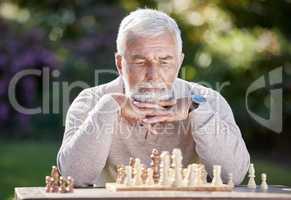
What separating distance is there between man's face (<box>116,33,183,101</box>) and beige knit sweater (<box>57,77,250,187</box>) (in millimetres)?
130

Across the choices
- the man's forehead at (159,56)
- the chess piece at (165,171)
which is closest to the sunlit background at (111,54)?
the man's forehead at (159,56)

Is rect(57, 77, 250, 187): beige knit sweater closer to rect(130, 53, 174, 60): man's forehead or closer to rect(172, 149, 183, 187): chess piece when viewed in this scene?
rect(130, 53, 174, 60): man's forehead

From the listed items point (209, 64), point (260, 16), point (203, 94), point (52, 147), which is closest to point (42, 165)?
point (52, 147)

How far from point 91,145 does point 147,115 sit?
24 centimetres

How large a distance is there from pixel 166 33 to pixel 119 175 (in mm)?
575

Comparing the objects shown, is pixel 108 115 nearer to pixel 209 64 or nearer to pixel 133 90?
pixel 133 90

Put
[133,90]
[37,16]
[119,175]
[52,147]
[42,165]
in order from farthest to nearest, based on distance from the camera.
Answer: [37,16], [52,147], [42,165], [133,90], [119,175]

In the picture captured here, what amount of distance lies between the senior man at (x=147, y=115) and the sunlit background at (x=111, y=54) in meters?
6.91

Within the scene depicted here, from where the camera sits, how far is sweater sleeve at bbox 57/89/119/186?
3619mm

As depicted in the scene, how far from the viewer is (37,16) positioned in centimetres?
1257

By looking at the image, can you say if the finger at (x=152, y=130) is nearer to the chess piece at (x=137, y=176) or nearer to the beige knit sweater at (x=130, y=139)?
the beige knit sweater at (x=130, y=139)

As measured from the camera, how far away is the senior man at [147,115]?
11.8ft

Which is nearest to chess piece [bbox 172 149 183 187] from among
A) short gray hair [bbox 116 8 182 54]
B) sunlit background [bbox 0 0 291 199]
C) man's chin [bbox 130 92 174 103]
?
man's chin [bbox 130 92 174 103]

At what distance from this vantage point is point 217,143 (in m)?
3.68
